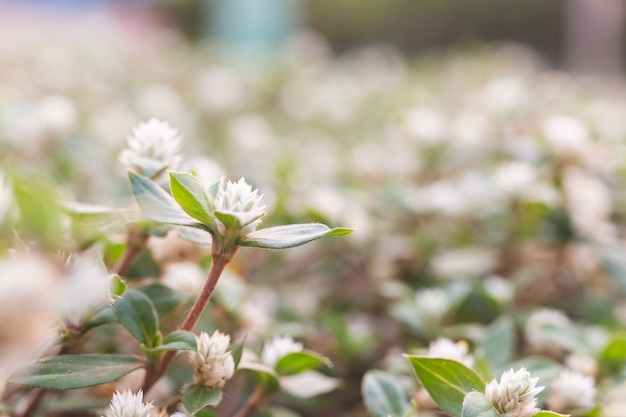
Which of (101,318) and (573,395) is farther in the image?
(573,395)

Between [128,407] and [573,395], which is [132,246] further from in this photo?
[573,395]

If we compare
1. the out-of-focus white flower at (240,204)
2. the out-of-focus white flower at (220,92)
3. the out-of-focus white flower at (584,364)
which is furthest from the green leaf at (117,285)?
the out-of-focus white flower at (220,92)

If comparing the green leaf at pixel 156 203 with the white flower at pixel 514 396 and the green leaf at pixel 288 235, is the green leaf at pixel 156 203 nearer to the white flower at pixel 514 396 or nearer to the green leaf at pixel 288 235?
the green leaf at pixel 288 235

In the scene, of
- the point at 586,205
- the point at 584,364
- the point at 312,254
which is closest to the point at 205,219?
the point at 584,364

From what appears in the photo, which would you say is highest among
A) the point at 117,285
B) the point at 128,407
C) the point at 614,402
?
the point at 117,285

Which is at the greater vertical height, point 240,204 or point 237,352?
point 240,204

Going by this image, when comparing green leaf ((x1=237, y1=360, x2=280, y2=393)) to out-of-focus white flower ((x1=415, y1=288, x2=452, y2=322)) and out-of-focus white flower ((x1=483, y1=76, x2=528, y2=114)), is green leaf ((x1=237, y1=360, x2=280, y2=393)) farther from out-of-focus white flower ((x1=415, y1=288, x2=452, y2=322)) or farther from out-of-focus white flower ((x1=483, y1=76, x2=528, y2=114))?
out-of-focus white flower ((x1=483, y1=76, x2=528, y2=114))

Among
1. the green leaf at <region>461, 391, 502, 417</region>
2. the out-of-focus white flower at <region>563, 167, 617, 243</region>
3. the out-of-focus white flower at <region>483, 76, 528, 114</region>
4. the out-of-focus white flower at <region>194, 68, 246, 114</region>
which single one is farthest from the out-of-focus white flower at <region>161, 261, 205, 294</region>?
the out-of-focus white flower at <region>194, 68, 246, 114</region>
